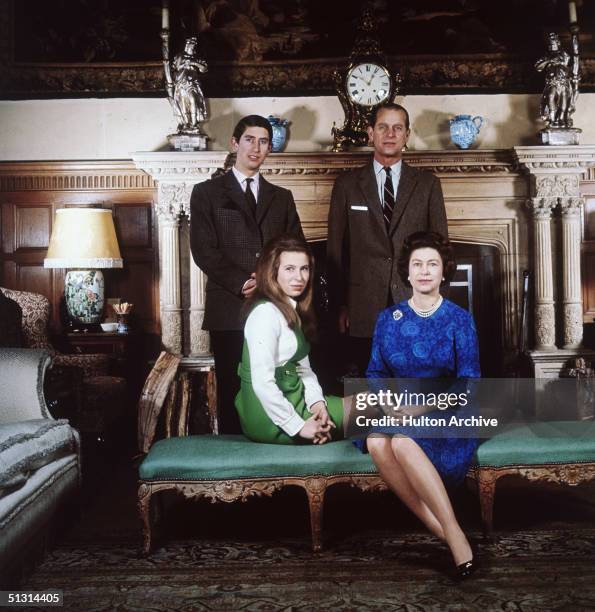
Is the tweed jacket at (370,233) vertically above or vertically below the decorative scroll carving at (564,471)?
above

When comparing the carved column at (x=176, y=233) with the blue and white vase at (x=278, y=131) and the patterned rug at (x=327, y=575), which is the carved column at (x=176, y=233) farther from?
the patterned rug at (x=327, y=575)

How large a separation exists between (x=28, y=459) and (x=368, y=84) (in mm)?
3414

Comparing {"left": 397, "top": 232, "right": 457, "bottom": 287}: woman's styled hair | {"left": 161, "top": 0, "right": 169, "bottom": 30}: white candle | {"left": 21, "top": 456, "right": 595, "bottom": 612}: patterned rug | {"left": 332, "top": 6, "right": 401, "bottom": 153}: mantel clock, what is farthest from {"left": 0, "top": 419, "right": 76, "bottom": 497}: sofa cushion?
{"left": 161, "top": 0, "right": 169, "bottom": 30}: white candle

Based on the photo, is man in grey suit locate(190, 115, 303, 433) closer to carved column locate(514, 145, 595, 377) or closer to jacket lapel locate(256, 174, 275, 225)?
jacket lapel locate(256, 174, 275, 225)

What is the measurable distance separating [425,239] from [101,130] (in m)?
3.17

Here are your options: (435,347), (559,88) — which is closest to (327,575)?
(435,347)

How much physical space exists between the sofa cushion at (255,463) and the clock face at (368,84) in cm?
293

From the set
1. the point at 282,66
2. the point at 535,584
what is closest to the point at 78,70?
the point at 282,66

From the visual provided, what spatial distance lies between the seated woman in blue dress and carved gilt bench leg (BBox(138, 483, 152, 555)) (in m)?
0.80

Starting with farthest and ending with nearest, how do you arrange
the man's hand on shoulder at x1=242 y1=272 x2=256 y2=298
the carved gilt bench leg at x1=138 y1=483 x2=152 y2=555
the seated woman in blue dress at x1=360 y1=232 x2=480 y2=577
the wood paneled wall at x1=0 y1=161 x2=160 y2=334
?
the wood paneled wall at x1=0 y1=161 x2=160 y2=334 → the man's hand on shoulder at x1=242 y1=272 x2=256 y2=298 → the carved gilt bench leg at x1=138 y1=483 x2=152 y2=555 → the seated woman in blue dress at x1=360 y1=232 x2=480 y2=577

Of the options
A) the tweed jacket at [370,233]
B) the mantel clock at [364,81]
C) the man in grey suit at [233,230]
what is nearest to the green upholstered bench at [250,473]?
the man in grey suit at [233,230]

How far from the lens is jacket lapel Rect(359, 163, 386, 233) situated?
3.35m

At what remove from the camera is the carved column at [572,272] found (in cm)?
500

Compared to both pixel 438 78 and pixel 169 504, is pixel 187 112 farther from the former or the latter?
pixel 169 504
